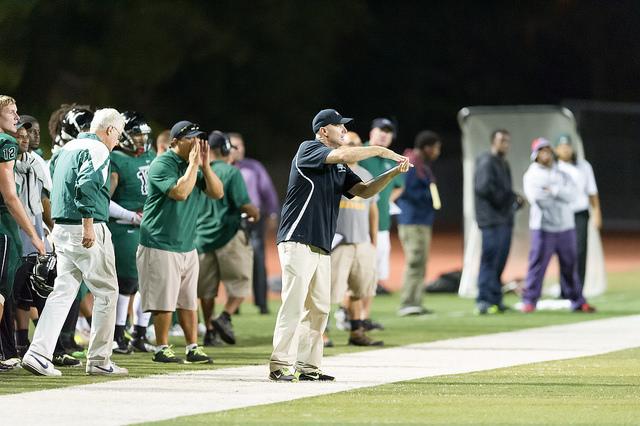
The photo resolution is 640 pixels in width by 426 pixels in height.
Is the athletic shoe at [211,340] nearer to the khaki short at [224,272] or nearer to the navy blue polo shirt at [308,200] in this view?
the khaki short at [224,272]

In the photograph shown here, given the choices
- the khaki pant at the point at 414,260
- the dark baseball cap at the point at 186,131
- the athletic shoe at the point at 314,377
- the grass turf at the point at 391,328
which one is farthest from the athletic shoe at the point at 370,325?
the athletic shoe at the point at 314,377

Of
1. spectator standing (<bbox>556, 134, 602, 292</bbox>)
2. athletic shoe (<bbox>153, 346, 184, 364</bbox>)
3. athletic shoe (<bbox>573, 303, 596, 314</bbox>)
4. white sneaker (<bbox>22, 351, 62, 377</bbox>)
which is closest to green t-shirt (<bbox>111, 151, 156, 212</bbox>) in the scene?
athletic shoe (<bbox>153, 346, 184, 364</bbox>)

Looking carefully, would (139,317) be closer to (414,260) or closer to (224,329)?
(224,329)

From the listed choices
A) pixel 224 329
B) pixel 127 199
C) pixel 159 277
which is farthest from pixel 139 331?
pixel 159 277

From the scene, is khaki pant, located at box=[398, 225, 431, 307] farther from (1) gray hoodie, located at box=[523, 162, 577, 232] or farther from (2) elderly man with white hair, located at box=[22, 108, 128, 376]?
(2) elderly man with white hair, located at box=[22, 108, 128, 376]

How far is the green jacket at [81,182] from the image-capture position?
1116 centimetres

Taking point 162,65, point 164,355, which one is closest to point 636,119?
point 162,65

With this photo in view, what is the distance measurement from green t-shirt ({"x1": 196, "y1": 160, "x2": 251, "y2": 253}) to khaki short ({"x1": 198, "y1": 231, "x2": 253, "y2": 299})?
0.09 m

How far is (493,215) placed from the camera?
61.9 feet

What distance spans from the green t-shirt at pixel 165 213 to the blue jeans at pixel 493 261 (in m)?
7.11

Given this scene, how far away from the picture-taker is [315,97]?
49.3 metres

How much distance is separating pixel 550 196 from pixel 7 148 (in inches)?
369

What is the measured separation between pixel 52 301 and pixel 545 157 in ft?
30.0

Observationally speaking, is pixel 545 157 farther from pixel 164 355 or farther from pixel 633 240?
pixel 633 240
